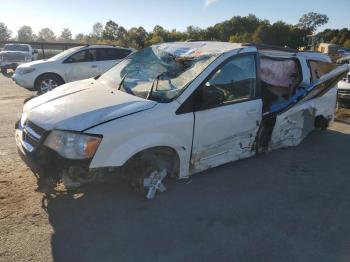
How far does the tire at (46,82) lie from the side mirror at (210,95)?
336 inches

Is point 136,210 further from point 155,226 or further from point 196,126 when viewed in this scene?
point 196,126

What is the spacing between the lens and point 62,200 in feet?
13.8

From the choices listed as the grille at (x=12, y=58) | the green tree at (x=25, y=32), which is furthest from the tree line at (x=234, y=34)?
the green tree at (x=25, y=32)

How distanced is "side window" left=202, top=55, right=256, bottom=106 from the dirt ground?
1059 millimetres

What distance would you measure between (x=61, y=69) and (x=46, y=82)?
2.04 feet

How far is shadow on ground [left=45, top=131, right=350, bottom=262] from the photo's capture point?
11.2 feet

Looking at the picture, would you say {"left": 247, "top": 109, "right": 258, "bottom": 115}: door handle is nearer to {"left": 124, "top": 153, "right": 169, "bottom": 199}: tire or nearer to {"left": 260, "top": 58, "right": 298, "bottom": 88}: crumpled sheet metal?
{"left": 260, "top": 58, "right": 298, "bottom": 88}: crumpled sheet metal

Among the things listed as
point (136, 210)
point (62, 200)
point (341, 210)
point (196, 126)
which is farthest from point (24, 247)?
point (341, 210)

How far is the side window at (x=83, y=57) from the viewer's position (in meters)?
12.1

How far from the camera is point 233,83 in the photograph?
492cm

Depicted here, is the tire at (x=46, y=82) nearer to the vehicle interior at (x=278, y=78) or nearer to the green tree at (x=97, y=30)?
the vehicle interior at (x=278, y=78)

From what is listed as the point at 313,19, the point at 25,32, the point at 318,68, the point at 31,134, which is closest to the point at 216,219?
the point at 31,134

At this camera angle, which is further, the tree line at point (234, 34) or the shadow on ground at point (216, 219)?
the tree line at point (234, 34)

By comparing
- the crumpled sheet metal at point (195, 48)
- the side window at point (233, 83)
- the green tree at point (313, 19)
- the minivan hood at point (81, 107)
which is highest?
the green tree at point (313, 19)
